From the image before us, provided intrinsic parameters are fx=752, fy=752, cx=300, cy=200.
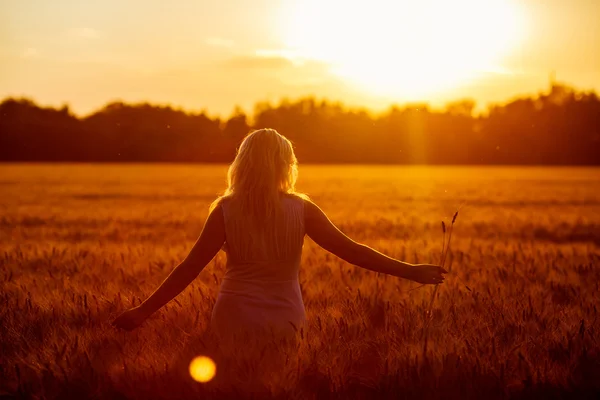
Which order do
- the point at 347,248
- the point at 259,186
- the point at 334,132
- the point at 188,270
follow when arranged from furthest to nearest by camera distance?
the point at 334,132 < the point at 347,248 < the point at 188,270 < the point at 259,186

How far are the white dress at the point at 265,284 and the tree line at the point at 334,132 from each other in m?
56.3

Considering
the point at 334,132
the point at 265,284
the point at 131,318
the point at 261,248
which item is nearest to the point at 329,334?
the point at 265,284

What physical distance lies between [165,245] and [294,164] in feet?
19.7

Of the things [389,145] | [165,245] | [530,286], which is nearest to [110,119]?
[389,145]

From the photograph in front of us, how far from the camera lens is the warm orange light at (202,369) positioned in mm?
3504

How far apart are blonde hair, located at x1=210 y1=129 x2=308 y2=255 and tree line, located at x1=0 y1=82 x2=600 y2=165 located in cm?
5638

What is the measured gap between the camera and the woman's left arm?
390 cm

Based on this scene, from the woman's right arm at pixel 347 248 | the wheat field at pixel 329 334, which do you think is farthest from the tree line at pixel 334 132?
the woman's right arm at pixel 347 248

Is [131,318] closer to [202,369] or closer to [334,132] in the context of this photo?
[202,369]

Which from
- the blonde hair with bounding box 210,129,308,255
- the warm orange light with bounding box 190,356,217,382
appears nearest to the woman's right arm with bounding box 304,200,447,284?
the blonde hair with bounding box 210,129,308,255

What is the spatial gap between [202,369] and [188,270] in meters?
0.59

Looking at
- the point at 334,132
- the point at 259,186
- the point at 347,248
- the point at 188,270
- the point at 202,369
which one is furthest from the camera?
the point at 334,132

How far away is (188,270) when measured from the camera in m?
3.94

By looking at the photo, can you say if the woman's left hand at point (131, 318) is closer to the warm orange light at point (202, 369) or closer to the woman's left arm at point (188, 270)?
the woman's left arm at point (188, 270)
